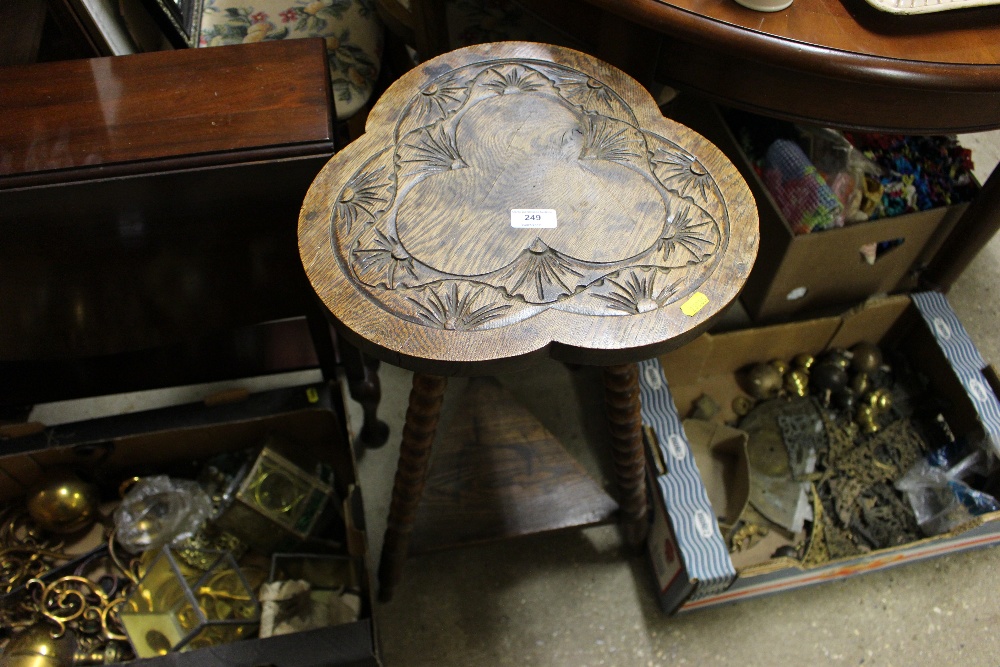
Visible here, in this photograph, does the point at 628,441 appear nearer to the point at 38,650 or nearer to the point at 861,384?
the point at 861,384

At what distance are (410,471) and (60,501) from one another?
544mm

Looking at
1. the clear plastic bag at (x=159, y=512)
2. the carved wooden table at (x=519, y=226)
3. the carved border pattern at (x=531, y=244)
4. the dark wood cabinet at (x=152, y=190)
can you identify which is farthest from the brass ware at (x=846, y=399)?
the clear plastic bag at (x=159, y=512)

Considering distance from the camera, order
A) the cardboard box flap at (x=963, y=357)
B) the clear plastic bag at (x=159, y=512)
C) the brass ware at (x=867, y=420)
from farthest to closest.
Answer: the brass ware at (x=867, y=420)
the cardboard box flap at (x=963, y=357)
the clear plastic bag at (x=159, y=512)

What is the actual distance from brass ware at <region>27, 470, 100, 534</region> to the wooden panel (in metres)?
0.49

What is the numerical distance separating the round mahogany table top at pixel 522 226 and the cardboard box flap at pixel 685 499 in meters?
0.47

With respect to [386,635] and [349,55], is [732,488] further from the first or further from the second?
[349,55]

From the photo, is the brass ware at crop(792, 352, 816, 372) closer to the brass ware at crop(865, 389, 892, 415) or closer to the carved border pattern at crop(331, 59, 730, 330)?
the brass ware at crop(865, 389, 892, 415)

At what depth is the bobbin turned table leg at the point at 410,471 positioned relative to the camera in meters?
0.89

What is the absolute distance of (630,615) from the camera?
1238mm

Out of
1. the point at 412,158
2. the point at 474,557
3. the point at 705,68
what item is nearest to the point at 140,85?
the point at 412,158

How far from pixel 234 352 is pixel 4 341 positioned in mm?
358

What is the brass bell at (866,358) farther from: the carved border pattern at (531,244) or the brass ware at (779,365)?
the carved border pattern at (531,244)

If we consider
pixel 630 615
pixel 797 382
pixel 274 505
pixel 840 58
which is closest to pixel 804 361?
pixel 797 382

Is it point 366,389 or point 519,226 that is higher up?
point 519,226
